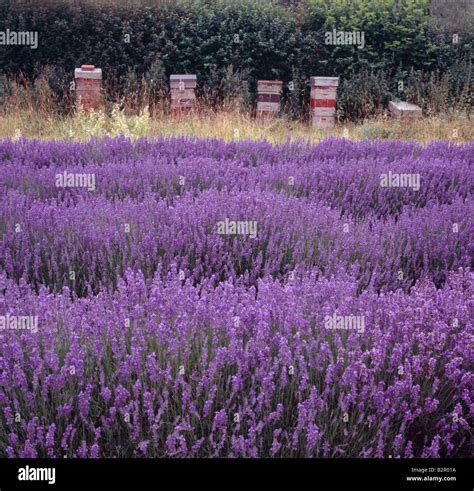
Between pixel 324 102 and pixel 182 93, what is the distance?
8.02 feet

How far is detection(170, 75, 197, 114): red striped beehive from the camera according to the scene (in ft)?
37.7

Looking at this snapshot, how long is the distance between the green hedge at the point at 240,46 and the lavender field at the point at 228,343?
896 centimetres

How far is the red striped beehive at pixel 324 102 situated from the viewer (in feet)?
39.4

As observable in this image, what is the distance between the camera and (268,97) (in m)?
12.0

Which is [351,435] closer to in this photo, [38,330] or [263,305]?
→ [263,305]

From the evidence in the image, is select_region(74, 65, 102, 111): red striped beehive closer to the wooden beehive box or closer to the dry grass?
the dry grass

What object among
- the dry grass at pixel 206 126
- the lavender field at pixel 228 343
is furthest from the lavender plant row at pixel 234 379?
the dry grass at pixel 206 126

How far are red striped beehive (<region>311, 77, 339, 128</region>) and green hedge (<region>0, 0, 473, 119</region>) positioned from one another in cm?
100

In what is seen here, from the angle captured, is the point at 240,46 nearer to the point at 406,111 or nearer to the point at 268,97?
the point at 268,97

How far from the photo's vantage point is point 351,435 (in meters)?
2.34

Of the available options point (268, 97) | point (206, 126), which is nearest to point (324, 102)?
point (268, 97)

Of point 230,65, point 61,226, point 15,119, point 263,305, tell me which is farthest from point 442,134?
point 263,305

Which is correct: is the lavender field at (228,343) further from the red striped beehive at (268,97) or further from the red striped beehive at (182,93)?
the red striped beehive at (268,97)

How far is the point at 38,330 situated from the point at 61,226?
1431 mm
